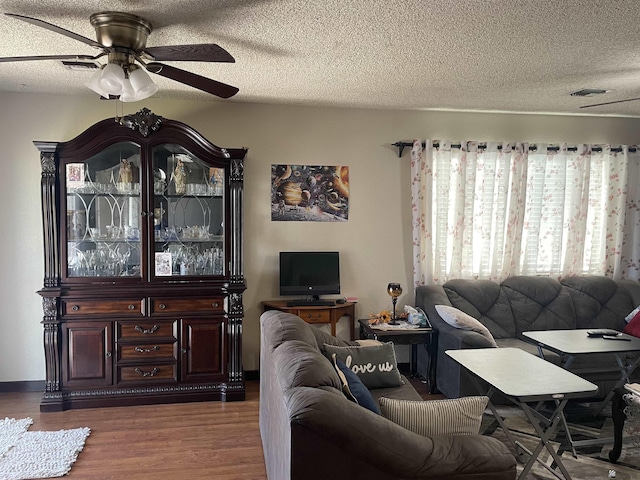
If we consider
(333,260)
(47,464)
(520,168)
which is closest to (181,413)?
(47,464)

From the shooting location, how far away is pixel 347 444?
1.68m

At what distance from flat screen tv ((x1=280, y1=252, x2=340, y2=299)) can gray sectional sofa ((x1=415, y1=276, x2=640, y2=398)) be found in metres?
0.85

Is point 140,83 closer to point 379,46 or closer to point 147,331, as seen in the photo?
point 379,46

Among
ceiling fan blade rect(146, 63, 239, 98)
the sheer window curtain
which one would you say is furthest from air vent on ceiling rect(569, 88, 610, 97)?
ceiling fan blade rect(146, 63, 239, 98)

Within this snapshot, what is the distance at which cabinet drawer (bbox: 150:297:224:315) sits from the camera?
3.91 meters

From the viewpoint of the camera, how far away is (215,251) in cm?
411

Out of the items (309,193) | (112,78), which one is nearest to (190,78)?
(112,78)

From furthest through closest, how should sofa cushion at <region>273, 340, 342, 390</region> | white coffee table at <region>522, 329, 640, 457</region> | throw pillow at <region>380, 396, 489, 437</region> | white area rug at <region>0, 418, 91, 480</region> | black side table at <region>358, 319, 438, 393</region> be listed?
black side table at <region>358, 319, 438, 393</region> < white coffee table at <region>522, 329, 640, 457</region> < white area rug at <region>0, 418, 91, 480</region> < throw pillow at <region>380, 396, 489, 437</region> < sofa cushion at <region>273, 340, 342, 390</region>

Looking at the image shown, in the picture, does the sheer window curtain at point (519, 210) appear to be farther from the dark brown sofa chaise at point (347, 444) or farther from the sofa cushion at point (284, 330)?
the dark brown sofa chaise at point (347, 444)

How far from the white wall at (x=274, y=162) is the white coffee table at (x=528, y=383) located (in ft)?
5.97

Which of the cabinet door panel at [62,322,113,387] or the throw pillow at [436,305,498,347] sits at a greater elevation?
the throw pillow at [436,305,498,347]

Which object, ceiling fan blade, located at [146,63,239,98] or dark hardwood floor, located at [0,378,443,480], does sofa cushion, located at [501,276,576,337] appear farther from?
ceiling fan blade, located at [146,63,239,98]

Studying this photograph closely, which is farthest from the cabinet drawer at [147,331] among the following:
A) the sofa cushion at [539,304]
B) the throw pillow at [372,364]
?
the sofa cushion at [539,304]

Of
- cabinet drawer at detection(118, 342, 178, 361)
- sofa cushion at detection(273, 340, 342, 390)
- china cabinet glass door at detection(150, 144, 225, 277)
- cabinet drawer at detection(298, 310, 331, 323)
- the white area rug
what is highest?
china cabinet glass door at detection(150, 144, 225, 277)
